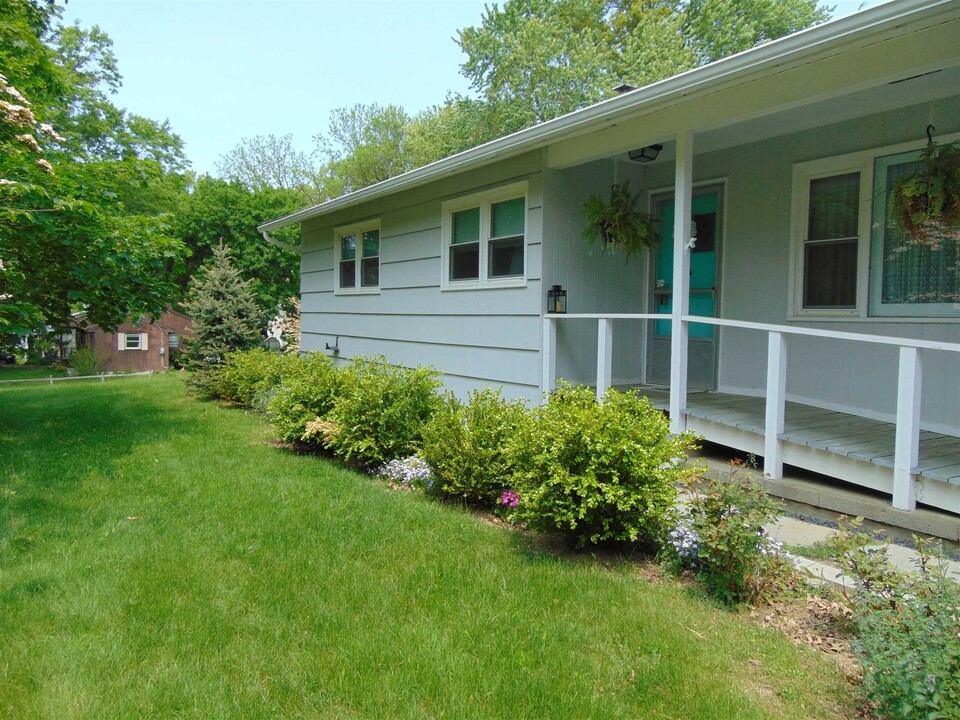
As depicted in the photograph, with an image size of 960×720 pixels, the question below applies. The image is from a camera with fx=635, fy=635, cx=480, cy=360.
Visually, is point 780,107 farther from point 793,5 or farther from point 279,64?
point 279,64

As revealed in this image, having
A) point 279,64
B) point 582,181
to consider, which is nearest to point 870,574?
point 582,181

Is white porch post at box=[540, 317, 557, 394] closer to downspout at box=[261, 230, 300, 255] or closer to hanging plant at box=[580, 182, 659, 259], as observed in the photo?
hanging plant at box=[580, 182, 659, 259]

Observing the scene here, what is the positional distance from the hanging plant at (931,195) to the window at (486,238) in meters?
3.25

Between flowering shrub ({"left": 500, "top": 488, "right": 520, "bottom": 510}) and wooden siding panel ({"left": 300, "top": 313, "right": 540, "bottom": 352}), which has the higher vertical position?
wooden siding panel ({"left": 300, "top": 313, "right": 540, "bottom": 352})

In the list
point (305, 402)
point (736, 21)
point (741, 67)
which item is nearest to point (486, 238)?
point (305, 402)

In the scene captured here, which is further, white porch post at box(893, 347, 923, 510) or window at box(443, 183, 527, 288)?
window at box(443, 183, 527, 288)

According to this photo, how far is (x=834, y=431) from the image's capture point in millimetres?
4582

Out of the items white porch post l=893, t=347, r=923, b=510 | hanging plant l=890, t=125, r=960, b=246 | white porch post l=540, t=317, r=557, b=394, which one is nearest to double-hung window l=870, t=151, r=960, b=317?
hanging plant l=890, t=125, r=960, b=246

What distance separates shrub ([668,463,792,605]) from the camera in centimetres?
313

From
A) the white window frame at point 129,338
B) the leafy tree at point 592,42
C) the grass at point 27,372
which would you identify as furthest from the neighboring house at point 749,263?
the white window frame at point 129,338

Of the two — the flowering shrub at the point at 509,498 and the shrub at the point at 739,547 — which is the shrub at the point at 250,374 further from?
the shrub at the point at 739,547

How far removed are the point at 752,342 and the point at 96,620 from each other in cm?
565

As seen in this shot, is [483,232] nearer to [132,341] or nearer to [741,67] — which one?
[741,67]

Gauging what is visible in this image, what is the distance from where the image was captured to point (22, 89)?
6.89 metres
